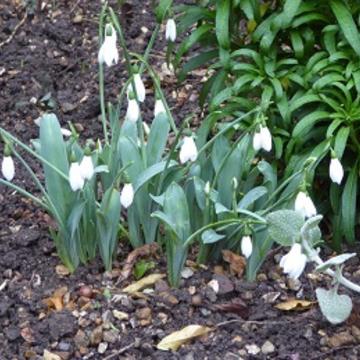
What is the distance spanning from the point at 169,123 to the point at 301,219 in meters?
0.81

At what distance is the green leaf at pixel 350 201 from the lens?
384 centimetres

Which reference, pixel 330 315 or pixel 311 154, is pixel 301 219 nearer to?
pixel 330 315

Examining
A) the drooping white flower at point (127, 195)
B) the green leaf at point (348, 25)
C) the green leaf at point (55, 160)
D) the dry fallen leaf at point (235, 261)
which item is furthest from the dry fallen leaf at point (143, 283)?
the green leaf at point (348, 25)

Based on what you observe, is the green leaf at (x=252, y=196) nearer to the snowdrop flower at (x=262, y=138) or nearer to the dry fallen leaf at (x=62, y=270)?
the snowdrop flower at (x=262, y=138)

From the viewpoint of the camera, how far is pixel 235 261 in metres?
3.78

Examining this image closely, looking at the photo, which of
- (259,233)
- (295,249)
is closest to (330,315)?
(295,249)

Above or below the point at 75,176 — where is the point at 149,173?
below

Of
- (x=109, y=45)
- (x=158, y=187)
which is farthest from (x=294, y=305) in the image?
(x=109, y=45)

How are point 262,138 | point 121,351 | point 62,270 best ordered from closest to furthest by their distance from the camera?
point 262,138
point 121,351
point 62,270

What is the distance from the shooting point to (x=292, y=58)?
154 inches

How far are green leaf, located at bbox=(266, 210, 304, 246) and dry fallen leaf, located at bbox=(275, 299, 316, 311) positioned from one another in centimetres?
51

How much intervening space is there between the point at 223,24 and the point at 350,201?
822 mm

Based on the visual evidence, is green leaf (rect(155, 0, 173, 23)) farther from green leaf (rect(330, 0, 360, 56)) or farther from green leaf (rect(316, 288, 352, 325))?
green leaf (rect(316, 288, 352, 325))

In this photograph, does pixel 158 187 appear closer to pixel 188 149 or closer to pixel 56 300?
pixel 188 149
